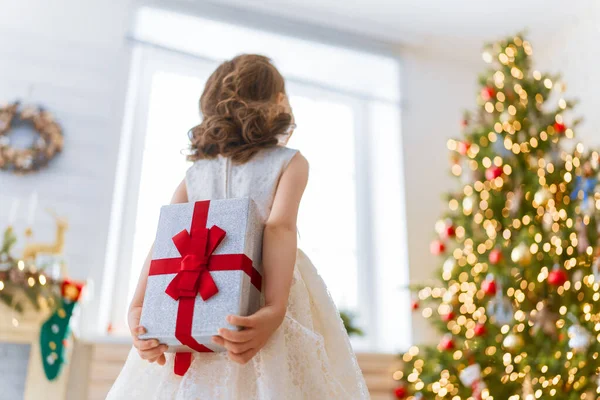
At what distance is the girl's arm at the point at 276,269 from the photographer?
942 mm

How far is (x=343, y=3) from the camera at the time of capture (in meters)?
3.52

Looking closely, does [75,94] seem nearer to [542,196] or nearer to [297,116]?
[297,116]

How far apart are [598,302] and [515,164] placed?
0.76 meters

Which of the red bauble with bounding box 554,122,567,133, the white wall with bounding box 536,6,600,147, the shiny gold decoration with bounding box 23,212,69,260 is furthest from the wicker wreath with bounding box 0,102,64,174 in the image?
the white wall with bounding box 536,6,600,147

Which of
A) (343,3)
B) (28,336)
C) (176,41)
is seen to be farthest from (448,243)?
(28,336)

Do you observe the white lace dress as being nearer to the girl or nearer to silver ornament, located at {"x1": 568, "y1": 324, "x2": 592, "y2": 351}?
the girl

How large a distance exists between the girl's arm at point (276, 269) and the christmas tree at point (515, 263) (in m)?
1.68

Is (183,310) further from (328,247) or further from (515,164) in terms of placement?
(328,247)

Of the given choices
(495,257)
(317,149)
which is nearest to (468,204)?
(495,257)

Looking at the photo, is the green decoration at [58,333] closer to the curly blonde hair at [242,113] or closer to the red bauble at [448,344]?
the curly blonde hair at [242,113]

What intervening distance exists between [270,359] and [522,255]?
188 cm

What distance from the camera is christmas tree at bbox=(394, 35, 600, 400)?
244 centimetres

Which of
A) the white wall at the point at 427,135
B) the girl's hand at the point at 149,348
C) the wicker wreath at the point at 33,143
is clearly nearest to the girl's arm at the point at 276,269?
the girl's hand at the point at 149,348

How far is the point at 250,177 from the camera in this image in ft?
3.90
